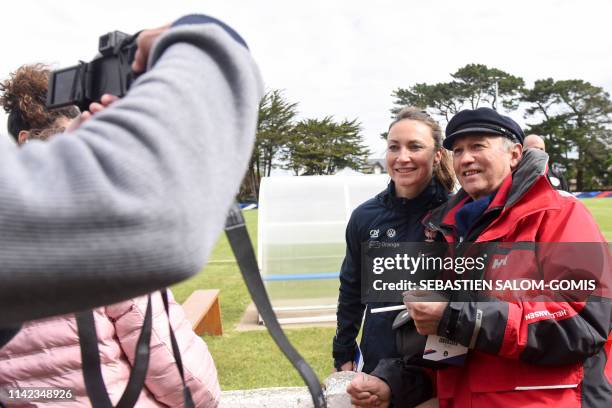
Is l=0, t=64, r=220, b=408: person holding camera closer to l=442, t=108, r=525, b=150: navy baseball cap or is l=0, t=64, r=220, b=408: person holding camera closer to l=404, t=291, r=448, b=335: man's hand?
l=404, t=291, r=448, b=335: man's hand

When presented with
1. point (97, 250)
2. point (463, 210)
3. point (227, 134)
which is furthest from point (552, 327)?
point (97, 250)

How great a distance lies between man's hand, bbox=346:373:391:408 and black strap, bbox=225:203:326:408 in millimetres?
1416

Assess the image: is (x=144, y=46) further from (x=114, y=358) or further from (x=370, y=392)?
(x=370, y=392)

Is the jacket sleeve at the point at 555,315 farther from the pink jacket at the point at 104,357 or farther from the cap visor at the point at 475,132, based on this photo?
the pink jacket at the point at 104,357

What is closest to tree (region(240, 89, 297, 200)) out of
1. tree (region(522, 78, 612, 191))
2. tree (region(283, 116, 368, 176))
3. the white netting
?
tree (region(283, 116, 368, 176))

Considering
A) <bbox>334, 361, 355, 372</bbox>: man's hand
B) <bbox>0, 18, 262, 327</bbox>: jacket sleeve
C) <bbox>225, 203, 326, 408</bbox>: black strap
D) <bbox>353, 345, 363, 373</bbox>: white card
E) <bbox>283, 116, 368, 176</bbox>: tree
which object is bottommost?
<bbox>334, 361, 355, 372</bbox>: man's hand

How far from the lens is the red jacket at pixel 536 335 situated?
1.78 meters

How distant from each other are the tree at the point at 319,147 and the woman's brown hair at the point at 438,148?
5098 centimetres

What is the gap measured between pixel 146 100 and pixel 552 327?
5.52ft

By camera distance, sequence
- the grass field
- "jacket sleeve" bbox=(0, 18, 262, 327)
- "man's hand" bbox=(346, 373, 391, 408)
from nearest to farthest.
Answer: "jacket sleeve" bbox=(0, 18, 262, 327) < "man's hand" bbox=(346, 373, 391, 408) < the grass field

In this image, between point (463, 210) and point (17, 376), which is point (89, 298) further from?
point (463, 210)

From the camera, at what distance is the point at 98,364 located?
128 centimetres

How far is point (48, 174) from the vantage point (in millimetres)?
583

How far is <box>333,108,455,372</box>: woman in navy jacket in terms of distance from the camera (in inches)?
110
